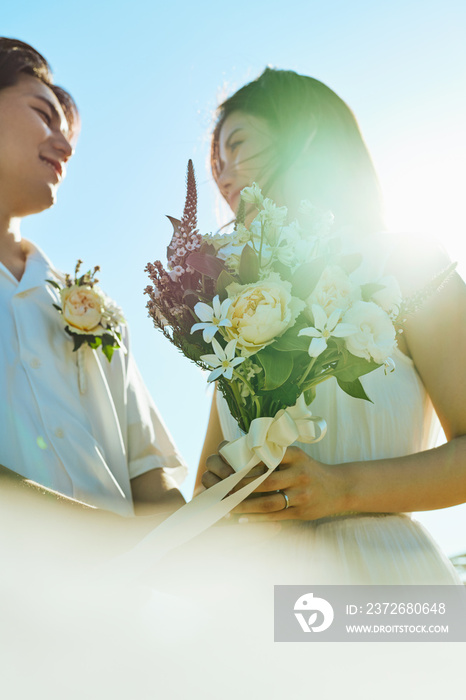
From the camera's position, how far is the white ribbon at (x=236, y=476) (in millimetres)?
2354

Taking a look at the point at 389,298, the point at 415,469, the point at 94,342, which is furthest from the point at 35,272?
the point at 415,469

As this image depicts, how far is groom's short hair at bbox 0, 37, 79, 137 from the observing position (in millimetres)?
4277

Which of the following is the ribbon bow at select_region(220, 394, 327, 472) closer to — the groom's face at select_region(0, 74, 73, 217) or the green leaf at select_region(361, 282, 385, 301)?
the green leaf at select_region(361, 282, 385, 301)

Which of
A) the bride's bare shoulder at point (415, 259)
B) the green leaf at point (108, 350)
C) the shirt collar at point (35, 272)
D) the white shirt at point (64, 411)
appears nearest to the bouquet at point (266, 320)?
the bride's bare shoulder at point (415, 259)

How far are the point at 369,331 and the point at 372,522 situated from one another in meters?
1.02

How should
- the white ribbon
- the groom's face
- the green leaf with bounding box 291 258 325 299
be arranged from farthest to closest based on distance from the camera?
the groom's face
the white ribbon
the green leaf with bounding box 291 258 325 299

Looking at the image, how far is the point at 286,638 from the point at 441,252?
6.14ft

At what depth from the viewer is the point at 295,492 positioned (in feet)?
7.99

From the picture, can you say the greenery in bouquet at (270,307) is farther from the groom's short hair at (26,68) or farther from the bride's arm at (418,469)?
the groom's short hair at (26,68)

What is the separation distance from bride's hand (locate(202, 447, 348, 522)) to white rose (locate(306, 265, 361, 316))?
0.61 meters

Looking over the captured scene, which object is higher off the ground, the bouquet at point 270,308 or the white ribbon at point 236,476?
the bouquet at point 270,308

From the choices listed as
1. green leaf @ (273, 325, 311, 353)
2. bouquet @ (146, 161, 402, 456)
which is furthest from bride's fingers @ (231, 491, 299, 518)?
green leaf @ (273, 325, 311, 353)

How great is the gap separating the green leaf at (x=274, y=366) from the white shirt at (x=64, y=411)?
1.61 meters

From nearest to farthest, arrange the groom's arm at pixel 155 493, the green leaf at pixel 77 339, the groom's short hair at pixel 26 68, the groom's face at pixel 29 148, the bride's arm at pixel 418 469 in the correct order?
the bride's arm at pixel 418 469 < the groom's arm at pixel 155 493 < the green leaf at pixel 77 339 < the groom's face at pixel 29 148 < the groom's short hair at pixel 26 68
